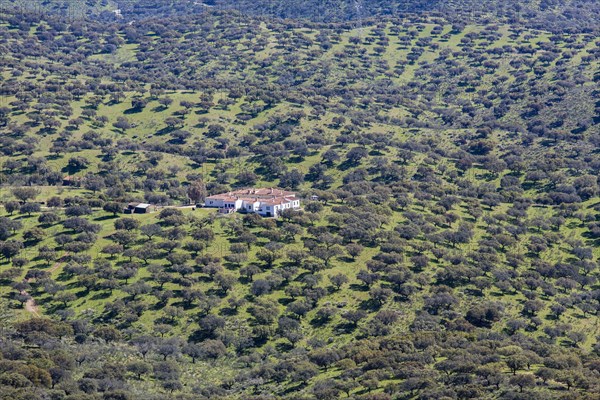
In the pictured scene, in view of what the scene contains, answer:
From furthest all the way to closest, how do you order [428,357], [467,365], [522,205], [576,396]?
[522,205], [428,357], [467,365], [576,396]

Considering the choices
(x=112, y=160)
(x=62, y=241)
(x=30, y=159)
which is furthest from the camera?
(x=112, y=160)

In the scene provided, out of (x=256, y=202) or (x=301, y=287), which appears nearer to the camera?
(x=301, y=287)

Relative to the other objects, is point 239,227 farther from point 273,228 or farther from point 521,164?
point 521,164

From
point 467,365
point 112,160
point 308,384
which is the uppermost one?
point 467,365

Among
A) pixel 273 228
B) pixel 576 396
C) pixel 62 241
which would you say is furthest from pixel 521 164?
pixel 576 396

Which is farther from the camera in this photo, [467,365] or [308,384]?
[308,384]

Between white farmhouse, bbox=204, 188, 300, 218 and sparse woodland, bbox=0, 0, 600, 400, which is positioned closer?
sparse woodland, bbox=0, 0, 600, 400

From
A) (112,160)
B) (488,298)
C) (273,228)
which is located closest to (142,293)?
(273,228)

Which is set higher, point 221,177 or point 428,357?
point 428,357

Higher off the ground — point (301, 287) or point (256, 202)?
point (256, 202)

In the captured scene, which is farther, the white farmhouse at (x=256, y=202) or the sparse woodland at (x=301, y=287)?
the white farmhouse at (x=256, y=202)
